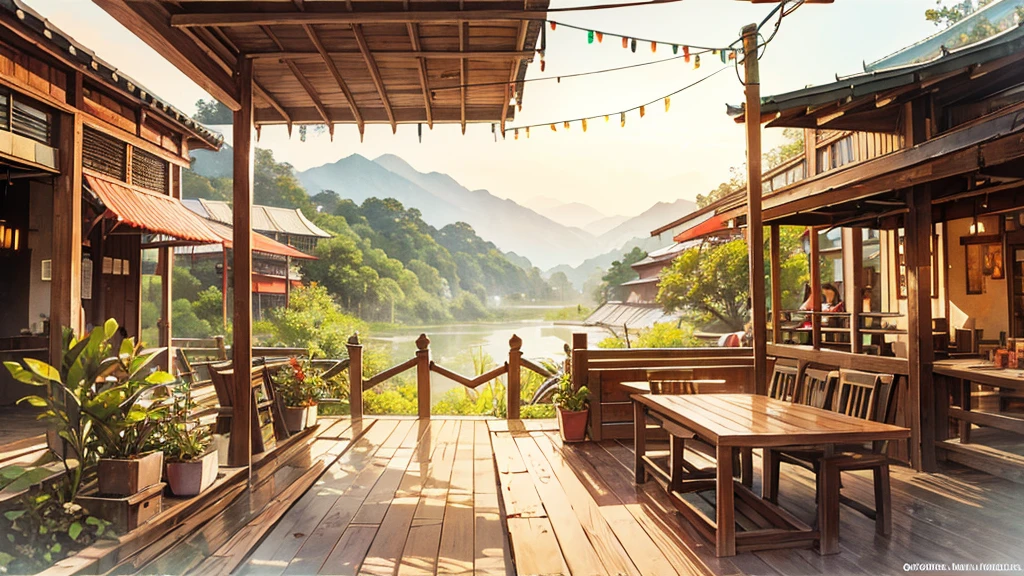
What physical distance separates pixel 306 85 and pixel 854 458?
15.1 ft

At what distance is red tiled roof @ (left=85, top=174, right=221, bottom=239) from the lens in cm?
619

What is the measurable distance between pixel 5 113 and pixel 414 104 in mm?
3382

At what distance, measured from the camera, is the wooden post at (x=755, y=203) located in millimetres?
4488

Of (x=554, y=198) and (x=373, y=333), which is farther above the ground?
(x=554, y=198)

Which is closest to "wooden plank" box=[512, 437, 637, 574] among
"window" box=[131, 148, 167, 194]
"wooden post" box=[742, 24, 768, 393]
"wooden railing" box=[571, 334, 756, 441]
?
"wooden railing" box=[571, 334, 756, 441]

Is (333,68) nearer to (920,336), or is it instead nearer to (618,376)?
(618,376)

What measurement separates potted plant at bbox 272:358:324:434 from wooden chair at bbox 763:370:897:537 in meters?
4.11

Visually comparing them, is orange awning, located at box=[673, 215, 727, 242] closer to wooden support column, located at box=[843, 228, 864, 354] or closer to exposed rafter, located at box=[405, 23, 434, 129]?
wooden support column, located at box=[843, 228, 864, 354]

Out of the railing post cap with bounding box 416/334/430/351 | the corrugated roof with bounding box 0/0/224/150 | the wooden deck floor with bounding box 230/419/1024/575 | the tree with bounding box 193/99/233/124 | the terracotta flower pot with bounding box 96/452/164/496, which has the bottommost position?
the wooden deck floor with bounding box 230/419/1024/575

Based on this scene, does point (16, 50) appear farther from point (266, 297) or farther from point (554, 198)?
point (554, 198)

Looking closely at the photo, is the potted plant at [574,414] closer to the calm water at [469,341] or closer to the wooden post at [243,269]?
the wooden post at [243,269]

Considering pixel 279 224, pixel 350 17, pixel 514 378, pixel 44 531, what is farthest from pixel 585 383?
pixel 279 224

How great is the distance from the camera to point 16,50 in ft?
16.0

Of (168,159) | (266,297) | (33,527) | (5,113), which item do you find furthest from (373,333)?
(33,527)
